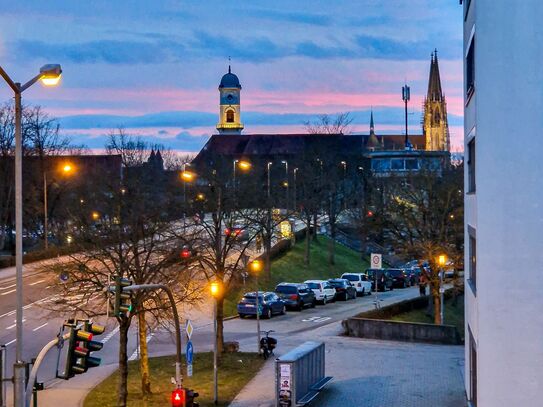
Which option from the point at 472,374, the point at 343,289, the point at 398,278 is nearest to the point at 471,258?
the point at 472,374

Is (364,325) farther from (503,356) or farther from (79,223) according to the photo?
(503,356)

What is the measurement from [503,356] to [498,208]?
2974mm

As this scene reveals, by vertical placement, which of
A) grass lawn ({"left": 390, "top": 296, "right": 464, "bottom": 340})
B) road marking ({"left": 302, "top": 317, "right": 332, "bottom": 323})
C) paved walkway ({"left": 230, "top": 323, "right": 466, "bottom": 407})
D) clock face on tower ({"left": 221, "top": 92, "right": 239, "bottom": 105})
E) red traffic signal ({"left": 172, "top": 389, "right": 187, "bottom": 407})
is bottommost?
grass lawn ({"left": 390, "top": 296, "right": 464, "bottom": 340})

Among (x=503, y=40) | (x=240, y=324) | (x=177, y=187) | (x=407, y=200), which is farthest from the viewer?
(x=177, y=187)

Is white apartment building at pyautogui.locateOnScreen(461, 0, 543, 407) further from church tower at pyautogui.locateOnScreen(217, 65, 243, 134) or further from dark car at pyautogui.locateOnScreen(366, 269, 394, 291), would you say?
church tower at pyautogui.locateOnScreen(217, 65, 243, 134)

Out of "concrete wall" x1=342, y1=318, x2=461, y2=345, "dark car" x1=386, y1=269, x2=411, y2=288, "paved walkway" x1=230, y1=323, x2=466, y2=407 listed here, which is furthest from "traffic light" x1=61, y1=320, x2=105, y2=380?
"dark car" x1=386, y1=269, x2=411, y2=288

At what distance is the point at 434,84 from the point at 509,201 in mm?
169763

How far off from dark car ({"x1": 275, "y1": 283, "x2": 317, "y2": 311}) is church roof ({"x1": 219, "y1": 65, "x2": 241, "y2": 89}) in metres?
153

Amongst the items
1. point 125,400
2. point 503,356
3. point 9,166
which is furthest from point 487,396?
point 9,166

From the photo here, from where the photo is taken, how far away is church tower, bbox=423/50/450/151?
184 meters

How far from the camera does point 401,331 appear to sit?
121 ft

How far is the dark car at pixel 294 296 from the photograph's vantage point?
4556 centimetres

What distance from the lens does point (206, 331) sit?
3816 centimetres

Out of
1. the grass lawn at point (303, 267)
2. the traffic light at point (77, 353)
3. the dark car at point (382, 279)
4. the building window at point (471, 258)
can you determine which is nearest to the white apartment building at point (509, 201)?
the building window at point (471, 258)
